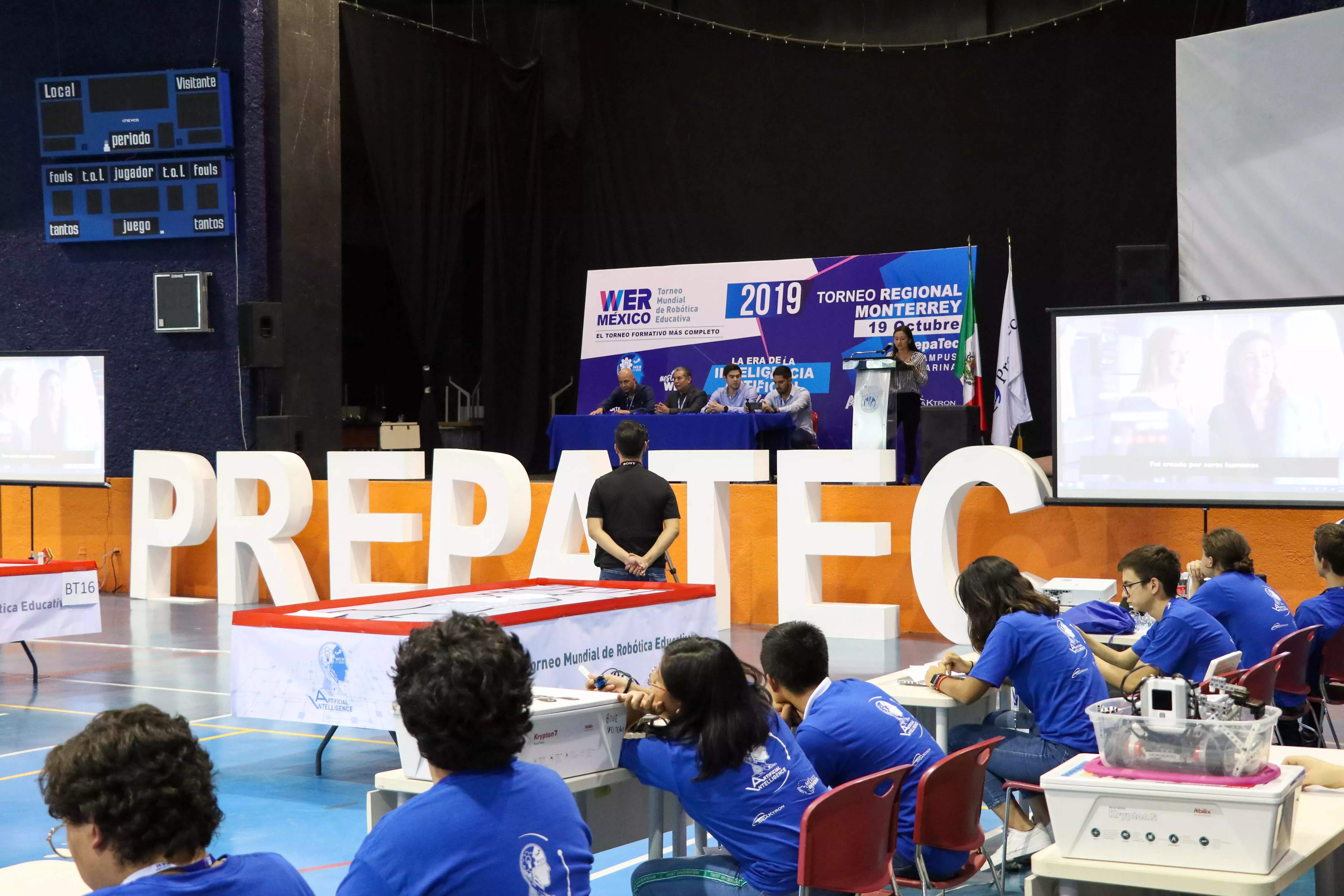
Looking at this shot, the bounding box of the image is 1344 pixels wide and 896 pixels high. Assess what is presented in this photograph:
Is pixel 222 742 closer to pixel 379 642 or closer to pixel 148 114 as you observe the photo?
pixel 379 642

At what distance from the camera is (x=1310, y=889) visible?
14.3 ft

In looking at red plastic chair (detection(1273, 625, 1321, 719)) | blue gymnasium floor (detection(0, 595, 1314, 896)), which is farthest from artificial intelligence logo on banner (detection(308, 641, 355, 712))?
red plastic chair (detection(1273, 625, 1321, 719))

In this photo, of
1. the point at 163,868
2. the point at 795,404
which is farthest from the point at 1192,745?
the point at 795,404

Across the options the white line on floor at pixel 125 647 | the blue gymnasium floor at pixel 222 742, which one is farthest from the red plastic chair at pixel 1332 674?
the white line on floor at pixel 125 647

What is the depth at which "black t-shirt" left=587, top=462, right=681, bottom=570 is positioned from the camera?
6766 millimetres

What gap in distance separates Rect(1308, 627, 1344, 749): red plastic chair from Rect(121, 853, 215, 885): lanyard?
4.94m

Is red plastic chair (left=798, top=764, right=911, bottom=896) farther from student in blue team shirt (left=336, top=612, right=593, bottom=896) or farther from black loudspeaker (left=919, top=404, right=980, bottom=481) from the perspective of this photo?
black loudspeaker (left=919, top=404, right=980, bottom=481)

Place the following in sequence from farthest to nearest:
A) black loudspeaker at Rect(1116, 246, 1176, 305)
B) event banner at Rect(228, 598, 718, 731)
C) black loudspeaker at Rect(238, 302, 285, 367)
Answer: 1. black loudspeaker at Rect(238, 302, 285, 367)
2. black loudspeaker at Rect(1116, 246, 1176, 305)
3. event banner at Rect(228, 598, 718, 731)

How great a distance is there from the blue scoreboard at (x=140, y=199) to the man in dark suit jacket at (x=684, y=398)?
427 cm

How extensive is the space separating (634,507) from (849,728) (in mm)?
3567

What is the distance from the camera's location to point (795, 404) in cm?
1214

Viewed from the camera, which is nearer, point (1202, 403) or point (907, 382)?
point (1202, 403)

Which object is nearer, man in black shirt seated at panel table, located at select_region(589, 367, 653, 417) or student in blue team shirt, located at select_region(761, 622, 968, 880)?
student in blue team shirt, located at select_region(761, 622, 968, 880)

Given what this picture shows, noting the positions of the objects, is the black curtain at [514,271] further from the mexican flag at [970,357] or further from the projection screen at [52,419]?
the mexican flag at [970,357]
